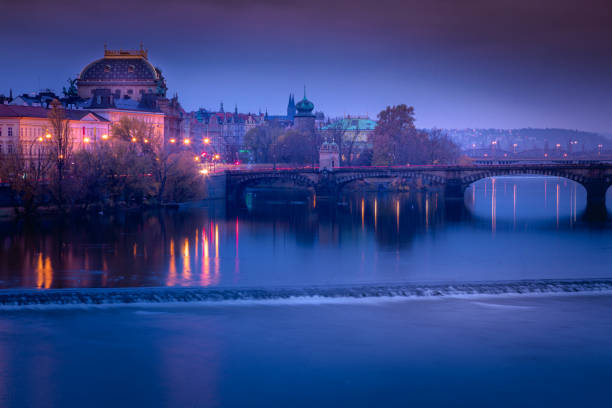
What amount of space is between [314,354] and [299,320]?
2.95 metres

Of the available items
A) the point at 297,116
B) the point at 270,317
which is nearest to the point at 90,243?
the point at 270,317

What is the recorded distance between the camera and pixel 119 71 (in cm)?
9031

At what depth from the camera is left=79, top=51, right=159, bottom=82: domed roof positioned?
89625mm

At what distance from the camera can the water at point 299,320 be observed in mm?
15898

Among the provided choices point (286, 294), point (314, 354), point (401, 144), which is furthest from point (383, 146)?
point (314, 354)

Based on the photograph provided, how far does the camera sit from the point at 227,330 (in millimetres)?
19969

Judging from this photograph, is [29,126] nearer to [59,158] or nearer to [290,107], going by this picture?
[59,158]

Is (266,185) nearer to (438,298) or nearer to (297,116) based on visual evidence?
(297,116)

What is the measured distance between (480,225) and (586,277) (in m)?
19.9

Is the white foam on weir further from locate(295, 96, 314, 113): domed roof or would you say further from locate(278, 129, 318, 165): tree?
locate(295, 96, 314, 113): domed roof

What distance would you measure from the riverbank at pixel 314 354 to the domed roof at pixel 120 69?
2863 inches

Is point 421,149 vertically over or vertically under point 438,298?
over

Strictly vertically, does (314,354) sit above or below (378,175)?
below

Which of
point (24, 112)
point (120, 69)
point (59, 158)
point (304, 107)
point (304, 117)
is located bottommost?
point (59, 158)
